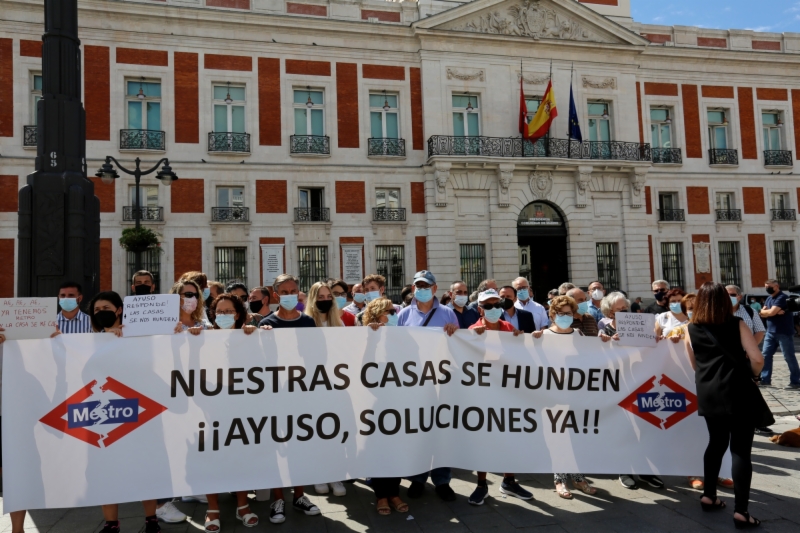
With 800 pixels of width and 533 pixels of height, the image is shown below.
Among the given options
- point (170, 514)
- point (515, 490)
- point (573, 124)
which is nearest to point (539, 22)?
→ point (573, 124)

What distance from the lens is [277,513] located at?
4.73 m

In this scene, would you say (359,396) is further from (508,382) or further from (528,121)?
(528,121)

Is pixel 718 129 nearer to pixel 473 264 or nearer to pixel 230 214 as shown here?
pixel 473 264

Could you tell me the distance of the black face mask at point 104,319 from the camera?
4828mm

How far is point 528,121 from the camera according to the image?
75.5 ft

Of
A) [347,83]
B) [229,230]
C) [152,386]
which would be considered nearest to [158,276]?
[229,230]

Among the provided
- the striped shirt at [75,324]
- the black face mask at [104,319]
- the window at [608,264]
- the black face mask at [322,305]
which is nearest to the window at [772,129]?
the window at [608,264]

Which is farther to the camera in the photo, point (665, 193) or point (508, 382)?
point (665, 193)

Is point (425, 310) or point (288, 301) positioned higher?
point (288, 301)

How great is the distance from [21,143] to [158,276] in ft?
19.9

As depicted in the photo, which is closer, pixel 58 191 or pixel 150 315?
pixel 150 315

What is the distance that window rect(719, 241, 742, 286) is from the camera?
83.1 feet

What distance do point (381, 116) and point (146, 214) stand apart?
922 cm

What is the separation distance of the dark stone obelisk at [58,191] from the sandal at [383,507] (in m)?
3.76
